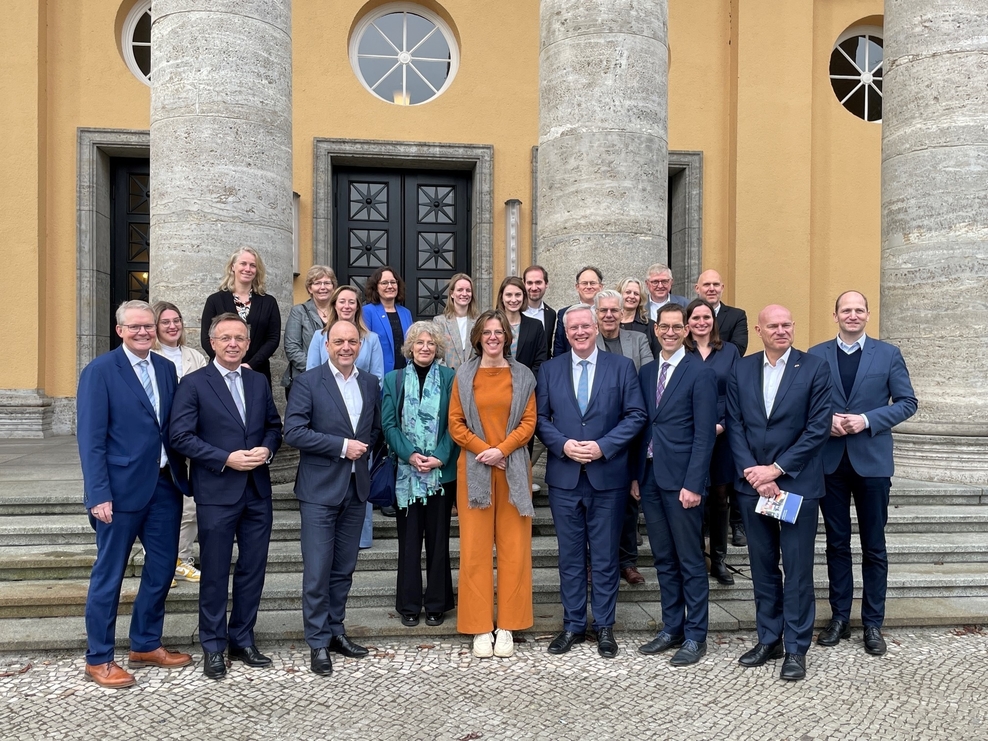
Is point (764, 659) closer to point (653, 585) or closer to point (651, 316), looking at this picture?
point (653, 585)

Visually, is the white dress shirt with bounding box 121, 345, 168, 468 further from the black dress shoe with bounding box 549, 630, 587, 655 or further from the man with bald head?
the man with bald head

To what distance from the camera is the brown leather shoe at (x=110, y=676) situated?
426cm

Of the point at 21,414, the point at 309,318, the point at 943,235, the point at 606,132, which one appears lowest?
the point at 21,414

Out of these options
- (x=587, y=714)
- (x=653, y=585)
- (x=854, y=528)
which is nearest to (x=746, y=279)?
(x=854, y=528)

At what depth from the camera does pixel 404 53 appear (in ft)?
38.3

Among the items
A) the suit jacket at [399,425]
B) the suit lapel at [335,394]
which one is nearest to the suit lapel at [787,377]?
the suit jacket at [399,425]

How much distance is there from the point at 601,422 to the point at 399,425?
1258 mm

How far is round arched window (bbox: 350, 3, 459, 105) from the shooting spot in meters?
11.6

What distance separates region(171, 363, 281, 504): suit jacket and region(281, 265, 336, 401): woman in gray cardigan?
1625 mm

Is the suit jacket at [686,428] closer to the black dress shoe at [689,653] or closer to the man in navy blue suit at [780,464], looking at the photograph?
the man in navy blue suit at [780,464]

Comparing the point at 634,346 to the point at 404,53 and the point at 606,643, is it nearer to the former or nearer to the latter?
the point at 606,643

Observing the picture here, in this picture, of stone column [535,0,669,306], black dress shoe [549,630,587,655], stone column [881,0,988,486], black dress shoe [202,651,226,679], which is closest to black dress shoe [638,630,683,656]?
black dress shoe [549,630,587,655]

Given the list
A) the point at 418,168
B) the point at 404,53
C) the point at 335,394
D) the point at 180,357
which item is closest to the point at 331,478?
the point at 335,394

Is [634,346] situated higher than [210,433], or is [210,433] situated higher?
[634,346]
